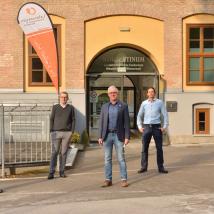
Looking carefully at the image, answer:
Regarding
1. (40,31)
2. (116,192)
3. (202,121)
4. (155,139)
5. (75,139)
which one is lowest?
(116,192)

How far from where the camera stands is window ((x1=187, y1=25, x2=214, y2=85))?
20219 millimetres

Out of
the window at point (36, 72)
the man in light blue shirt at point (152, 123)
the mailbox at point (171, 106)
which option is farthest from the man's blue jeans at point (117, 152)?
the window at point (36, 72)

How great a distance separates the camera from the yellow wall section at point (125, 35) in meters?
20.0

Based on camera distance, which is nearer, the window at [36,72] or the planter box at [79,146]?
the planter box at [79,146]

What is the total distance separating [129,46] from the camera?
66.9 ft

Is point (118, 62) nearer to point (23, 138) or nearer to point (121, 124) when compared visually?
point (23, 138)

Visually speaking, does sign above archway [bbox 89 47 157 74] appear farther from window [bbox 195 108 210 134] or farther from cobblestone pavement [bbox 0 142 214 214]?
cobblestone pavement [bbox 0 142 214 214]

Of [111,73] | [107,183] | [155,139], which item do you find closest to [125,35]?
[111,73]

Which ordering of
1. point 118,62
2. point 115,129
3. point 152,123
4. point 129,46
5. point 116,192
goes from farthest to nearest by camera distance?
1. point 118,62
2. point 129,46
3. point 152,123
4. point 115,129
5. point 116,192

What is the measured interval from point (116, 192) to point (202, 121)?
10.6m

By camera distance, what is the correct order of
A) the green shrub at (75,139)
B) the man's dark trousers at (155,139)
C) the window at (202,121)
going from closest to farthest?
the man's dark trousers at (155,139)
the green shrub at (75,139)
the window at (202,121)

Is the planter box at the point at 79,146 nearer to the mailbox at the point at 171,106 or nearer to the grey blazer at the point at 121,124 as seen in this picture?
the mailbox at the point at 171,106

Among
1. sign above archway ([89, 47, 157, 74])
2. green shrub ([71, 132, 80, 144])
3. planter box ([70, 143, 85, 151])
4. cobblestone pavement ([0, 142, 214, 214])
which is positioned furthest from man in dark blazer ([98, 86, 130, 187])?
sign above archway ([89, 47, 157, 74])

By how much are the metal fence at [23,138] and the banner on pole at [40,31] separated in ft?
3.53
